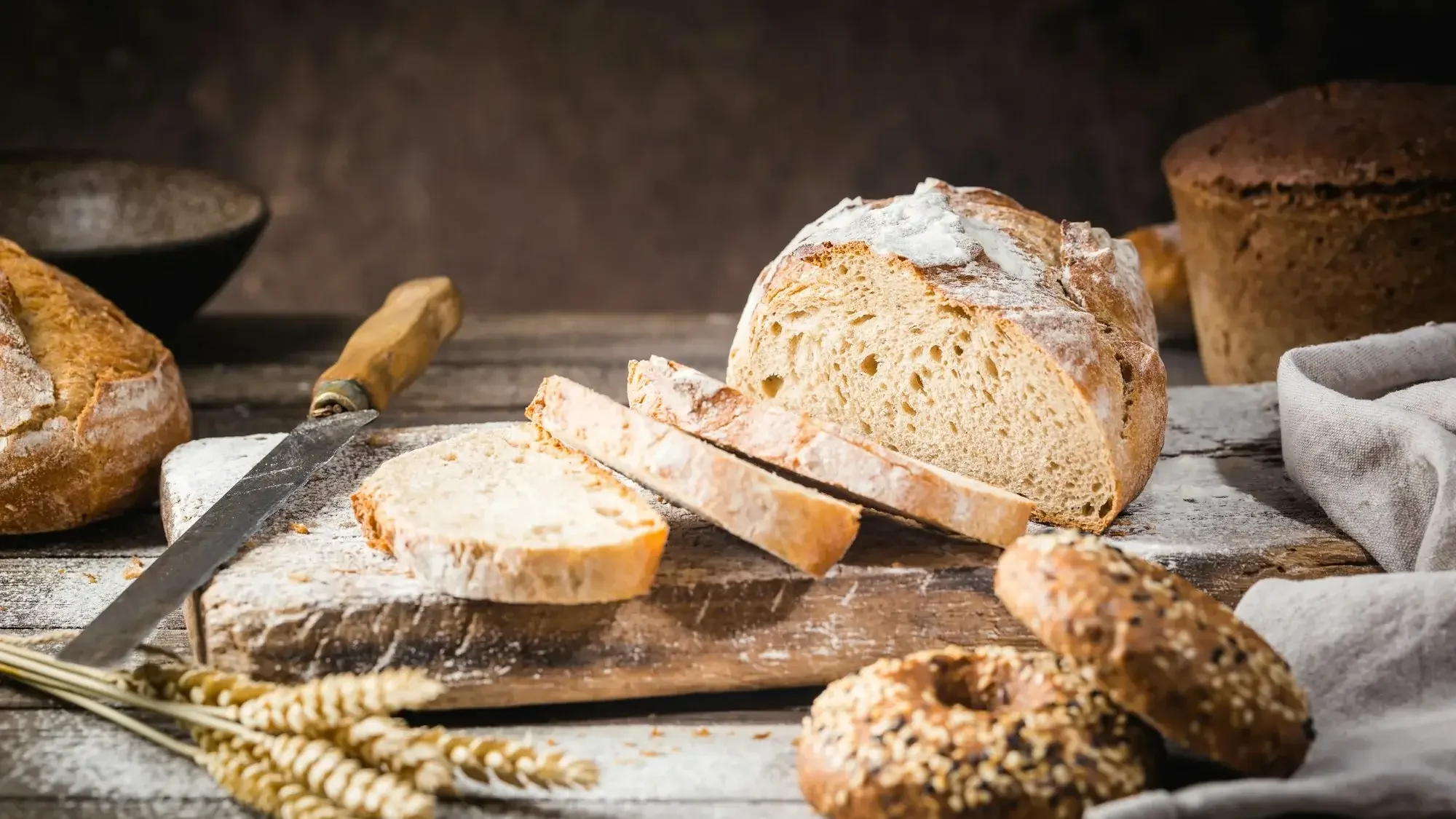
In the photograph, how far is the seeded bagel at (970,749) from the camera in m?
1.61

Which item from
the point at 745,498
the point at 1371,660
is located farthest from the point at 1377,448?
the point at 745,498

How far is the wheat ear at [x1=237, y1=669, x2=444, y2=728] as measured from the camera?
169cm

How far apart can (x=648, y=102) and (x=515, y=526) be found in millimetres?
3031

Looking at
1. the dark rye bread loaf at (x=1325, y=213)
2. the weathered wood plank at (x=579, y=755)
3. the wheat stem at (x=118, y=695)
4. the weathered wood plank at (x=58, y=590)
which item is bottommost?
the weathered wood plank at (x=58, y=590)

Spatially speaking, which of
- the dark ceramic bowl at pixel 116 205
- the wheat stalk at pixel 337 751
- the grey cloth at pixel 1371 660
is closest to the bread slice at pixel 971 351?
the grey cloth at pixel 1371 660

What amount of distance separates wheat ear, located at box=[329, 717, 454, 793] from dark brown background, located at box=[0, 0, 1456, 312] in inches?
→ 135

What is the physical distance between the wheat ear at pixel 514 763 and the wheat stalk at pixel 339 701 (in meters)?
0.06

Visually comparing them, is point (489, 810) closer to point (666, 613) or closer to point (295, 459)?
point (666, 613)

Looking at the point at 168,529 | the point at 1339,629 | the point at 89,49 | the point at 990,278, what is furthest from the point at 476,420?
the point at 89,49

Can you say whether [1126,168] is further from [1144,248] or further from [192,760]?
[192,760]

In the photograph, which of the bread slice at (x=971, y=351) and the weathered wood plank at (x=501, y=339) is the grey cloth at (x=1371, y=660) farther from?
the weathered wood plank at (x=501, y=339)

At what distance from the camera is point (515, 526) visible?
2.05 m

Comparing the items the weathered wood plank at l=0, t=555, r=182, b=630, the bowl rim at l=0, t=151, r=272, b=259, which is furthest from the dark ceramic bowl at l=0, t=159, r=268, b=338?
the weathered wood plank at l=0, t=555, r=182, b=630

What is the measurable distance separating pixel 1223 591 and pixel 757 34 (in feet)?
9.76
